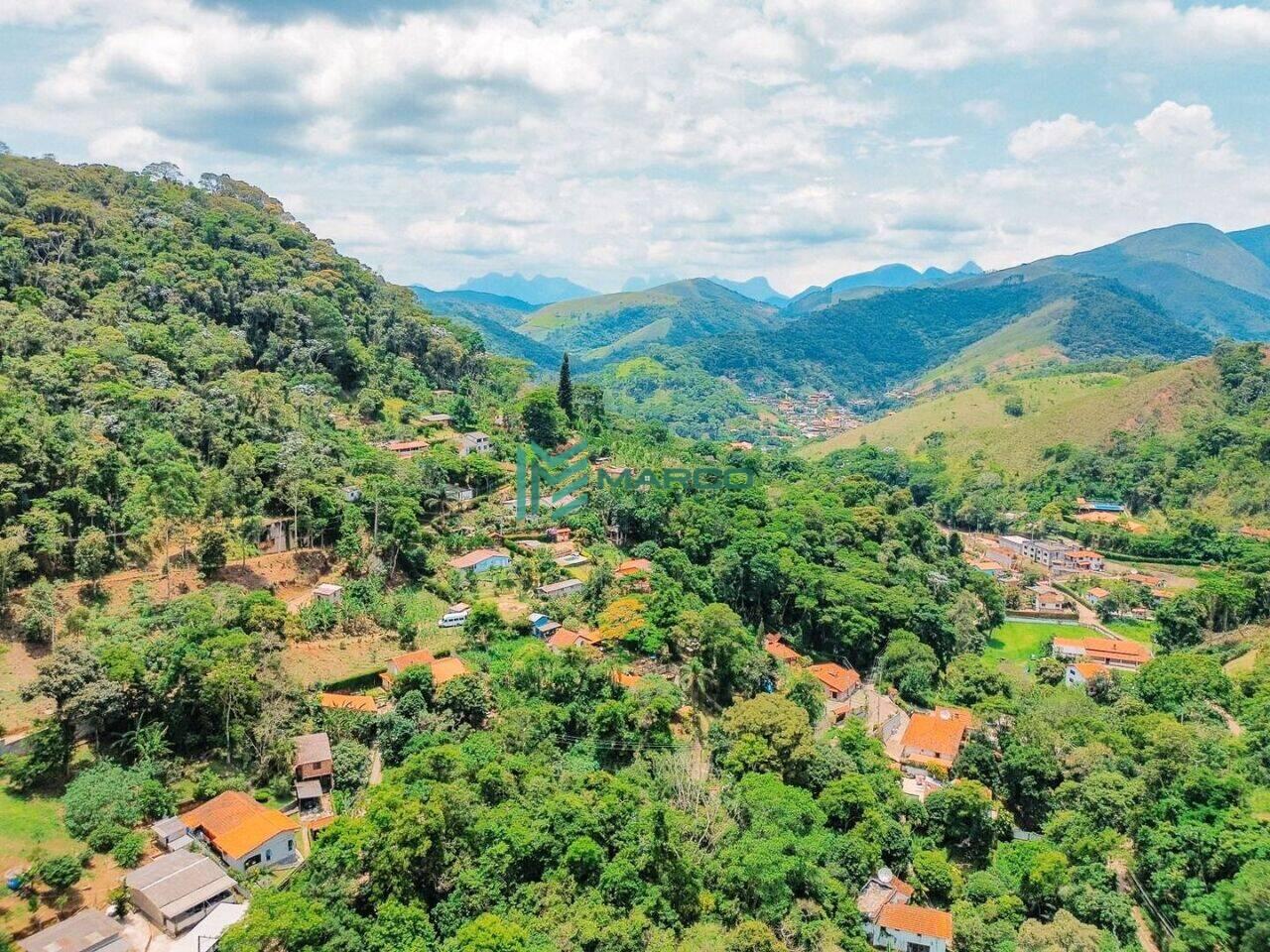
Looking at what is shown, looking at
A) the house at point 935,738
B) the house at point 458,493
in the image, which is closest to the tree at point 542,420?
the house at point 458,493

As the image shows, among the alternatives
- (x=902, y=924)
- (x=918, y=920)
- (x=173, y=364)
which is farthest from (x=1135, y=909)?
(x=173, y=364)

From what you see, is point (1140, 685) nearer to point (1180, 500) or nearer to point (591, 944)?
point (591, 944)

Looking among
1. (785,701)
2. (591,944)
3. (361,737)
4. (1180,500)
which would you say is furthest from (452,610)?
(1180,500)

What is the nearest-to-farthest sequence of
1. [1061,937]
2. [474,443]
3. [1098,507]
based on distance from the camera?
[1061,937] < [474,443] < [1098,507]

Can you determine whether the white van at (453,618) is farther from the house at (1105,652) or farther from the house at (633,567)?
the house at (1105,652)

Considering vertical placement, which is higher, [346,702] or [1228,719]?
[346,702]

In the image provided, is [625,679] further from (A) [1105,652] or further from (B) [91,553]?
(A) [1105,652]

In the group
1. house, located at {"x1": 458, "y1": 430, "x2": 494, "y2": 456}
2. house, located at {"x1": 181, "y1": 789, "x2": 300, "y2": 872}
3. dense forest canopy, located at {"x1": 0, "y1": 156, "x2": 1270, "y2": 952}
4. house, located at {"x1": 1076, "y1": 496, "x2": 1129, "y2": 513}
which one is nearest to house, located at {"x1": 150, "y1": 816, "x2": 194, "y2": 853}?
house, located at {"x1": 181, "y1": 789, "x2": 300, "y2": 872}

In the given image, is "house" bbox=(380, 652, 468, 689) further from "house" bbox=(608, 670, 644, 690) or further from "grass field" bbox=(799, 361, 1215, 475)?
"grass field" bbox=(799, 361, 1215, 475)
